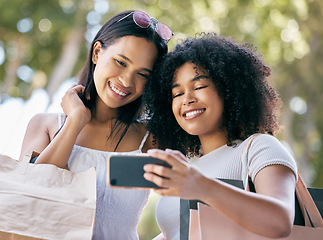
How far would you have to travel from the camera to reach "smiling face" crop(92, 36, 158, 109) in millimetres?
2492

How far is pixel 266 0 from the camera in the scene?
516 inches

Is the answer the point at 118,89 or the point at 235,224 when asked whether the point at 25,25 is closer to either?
the point at 118,89

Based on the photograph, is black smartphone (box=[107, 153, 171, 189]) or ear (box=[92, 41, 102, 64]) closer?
black smartphone (box=[107, 153, 171, 189])

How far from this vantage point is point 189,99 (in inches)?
88.0

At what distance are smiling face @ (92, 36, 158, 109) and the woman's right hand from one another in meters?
0.14

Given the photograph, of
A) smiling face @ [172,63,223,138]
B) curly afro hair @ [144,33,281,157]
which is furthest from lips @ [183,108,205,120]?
curly afro hair @ [144,33,281,157]

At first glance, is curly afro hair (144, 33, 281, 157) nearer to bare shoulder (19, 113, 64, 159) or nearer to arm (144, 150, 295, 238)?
bare shoulder (19, 113, 64, 159)

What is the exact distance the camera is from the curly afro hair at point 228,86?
2256 millimetres

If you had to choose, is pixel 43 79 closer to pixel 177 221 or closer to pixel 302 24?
pixel 302 24

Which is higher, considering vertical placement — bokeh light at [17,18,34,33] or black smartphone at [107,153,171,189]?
bokeh light at [17,18,34,33]

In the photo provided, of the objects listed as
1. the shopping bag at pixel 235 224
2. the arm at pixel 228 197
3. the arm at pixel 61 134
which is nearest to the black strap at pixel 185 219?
the shopping bag at pixel 235 224

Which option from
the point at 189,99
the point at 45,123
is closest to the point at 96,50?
the point at 45,123

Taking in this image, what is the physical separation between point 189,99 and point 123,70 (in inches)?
20.1

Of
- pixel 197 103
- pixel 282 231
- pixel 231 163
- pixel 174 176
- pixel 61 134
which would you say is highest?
pixel 197 103
